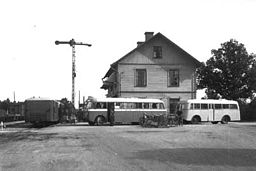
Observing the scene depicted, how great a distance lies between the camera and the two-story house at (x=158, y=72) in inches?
1768

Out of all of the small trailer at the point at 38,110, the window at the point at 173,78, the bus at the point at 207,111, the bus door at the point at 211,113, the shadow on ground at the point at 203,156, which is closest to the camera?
the shadow on ground at the point at 203,156

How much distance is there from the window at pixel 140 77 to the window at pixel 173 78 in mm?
2674

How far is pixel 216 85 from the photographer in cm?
6144

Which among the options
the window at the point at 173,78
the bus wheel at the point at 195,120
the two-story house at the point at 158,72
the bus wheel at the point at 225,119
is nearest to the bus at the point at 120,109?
the bus wheel at the point at 195,120

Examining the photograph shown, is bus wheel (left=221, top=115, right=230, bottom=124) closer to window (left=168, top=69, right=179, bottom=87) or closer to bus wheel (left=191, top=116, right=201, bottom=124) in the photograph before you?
bus wheel (left=191, top=116, right=201, bottom=124)

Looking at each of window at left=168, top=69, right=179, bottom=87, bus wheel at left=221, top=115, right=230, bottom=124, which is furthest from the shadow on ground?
window at left=168, top=69, right=179, bottom=87

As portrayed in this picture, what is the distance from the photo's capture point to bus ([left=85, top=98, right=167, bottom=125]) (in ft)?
116

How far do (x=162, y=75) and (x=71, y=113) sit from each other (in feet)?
35.3

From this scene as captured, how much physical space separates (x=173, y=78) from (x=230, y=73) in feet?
58.6

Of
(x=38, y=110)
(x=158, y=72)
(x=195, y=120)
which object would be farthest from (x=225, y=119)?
(x=38, y=110)

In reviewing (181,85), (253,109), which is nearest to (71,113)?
(181,85)

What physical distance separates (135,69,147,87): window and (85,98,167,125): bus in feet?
25.4

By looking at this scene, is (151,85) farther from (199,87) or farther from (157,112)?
(199,87)

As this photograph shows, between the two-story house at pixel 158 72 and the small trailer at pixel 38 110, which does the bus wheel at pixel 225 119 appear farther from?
the small trailer at pixel 38 110
